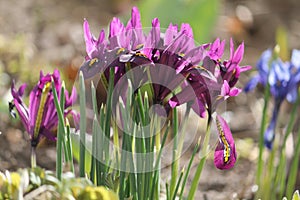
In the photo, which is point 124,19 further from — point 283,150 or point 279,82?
point 283,150

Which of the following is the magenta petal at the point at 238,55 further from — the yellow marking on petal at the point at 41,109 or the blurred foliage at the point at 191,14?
the blurred foliage at the point at 191,14

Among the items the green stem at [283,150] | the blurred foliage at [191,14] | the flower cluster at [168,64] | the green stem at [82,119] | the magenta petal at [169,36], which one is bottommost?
the green stem at [283,150]

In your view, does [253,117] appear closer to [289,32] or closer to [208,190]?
[208,190]

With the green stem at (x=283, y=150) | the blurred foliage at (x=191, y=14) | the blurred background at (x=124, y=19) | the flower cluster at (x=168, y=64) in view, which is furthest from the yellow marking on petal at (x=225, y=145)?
the blurred foliage at (x=191, y=14)

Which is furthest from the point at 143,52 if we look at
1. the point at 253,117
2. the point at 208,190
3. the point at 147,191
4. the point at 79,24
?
the point at 79,24

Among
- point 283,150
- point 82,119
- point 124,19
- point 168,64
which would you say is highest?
point 124,19

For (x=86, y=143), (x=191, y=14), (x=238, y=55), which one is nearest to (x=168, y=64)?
(x=238, y=55)
